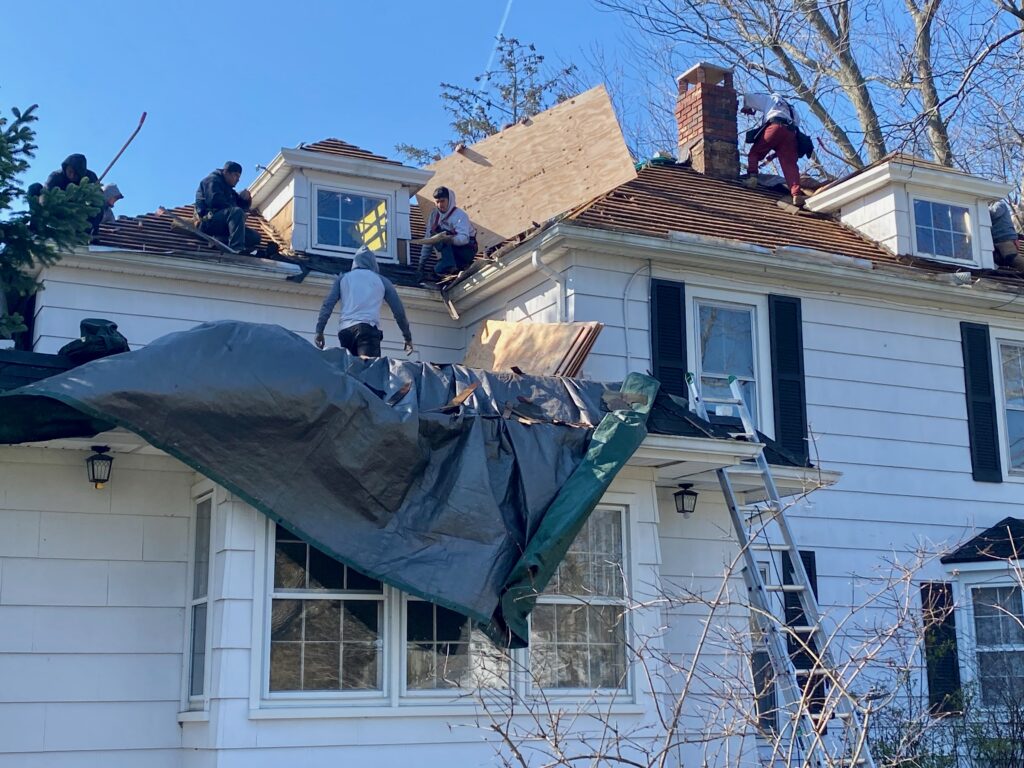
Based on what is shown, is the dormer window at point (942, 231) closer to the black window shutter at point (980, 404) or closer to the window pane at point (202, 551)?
the black window shutter at point (980, 404)

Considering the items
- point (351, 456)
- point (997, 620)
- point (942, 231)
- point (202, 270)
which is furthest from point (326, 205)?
point (997, 620)

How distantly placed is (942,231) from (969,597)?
4438mm

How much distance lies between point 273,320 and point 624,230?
12.3 feet

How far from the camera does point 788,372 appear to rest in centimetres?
1284

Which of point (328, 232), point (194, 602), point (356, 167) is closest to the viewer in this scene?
point (194, 602)

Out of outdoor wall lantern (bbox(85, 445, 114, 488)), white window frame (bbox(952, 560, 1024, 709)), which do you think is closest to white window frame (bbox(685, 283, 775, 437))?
white window frame (bbox(952, 560, 1024, 709))

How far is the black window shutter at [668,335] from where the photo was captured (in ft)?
40.0

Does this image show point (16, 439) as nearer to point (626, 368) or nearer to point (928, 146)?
point (626, 368)

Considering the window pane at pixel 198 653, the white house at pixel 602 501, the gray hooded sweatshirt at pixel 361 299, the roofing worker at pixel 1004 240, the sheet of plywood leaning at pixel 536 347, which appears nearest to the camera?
the white house at pixel 602 501

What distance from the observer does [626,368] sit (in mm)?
11992

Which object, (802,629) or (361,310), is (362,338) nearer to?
(361,310)

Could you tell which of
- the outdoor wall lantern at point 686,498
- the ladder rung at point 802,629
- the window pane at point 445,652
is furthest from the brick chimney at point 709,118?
the window pane at point 445,652

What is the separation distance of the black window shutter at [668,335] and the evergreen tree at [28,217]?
5.71 m

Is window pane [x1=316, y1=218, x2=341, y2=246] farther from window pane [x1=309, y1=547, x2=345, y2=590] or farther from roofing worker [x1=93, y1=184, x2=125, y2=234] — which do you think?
window pane [x1=309, y1=547, x2=345, y2=590]
